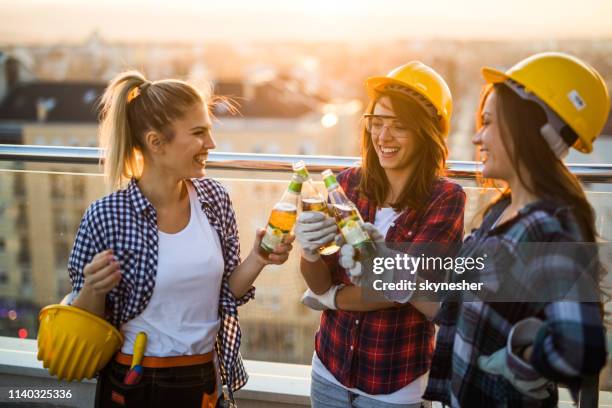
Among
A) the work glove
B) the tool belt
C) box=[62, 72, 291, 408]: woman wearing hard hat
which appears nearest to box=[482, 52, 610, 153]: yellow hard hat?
the work glove

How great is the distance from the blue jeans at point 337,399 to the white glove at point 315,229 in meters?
0.55

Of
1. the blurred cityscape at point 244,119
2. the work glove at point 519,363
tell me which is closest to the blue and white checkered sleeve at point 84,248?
the blurred cityscape at point 244,119

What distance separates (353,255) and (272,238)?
31 cm

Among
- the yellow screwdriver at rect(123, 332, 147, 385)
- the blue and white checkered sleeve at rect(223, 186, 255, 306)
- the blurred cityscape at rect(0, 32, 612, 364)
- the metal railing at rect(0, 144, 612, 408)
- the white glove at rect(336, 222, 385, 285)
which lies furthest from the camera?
the blurred cityscape at rect(0, 32, 612, 364)

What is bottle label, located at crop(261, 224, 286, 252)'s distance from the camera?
2035mm

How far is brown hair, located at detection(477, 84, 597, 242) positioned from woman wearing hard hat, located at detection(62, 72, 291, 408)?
88 centimetres

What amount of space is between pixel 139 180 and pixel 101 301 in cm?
46

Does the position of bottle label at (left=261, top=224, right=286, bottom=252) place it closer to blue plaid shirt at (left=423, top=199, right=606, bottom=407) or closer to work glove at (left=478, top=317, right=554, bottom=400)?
blue plaid shirt at (left=423, top=199, right=606, bottom=407)

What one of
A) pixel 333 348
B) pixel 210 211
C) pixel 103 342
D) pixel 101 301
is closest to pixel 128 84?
pixel 210 211

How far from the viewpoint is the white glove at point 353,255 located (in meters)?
1.88

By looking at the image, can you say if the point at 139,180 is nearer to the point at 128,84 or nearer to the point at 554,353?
the point at 128,84

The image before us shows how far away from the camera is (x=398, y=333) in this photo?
2053 mm

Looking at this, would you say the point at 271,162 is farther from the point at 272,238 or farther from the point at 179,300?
the point at 179,300

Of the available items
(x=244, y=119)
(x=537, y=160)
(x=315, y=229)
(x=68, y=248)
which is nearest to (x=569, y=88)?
(x=537, y=160)
